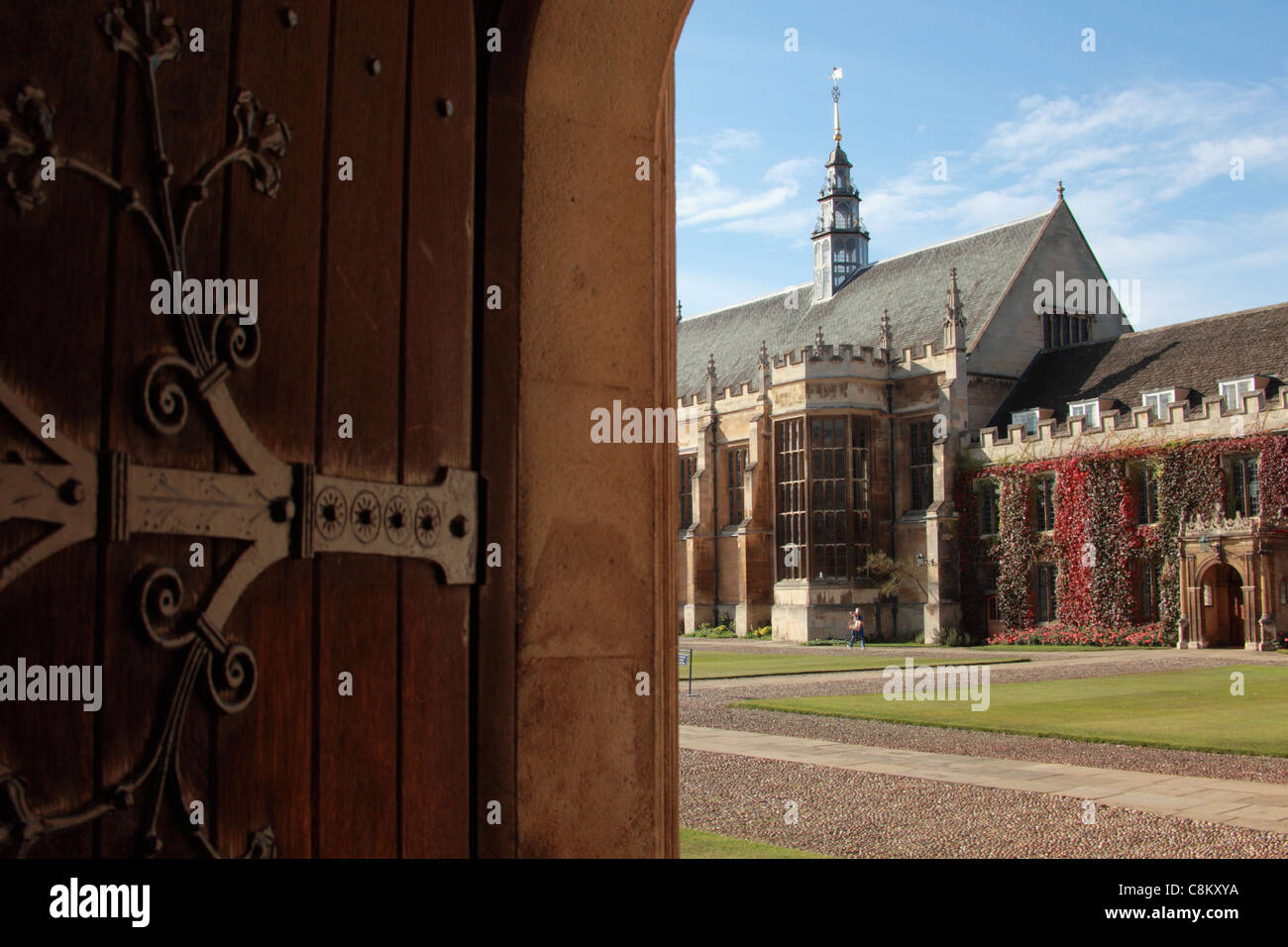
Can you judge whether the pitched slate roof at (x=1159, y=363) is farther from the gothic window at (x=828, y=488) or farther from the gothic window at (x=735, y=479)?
the gothic window at (x=735, y=479)

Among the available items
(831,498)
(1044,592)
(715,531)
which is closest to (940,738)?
(1044,592)

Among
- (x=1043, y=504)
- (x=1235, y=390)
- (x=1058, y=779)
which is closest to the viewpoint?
(x=1058, y=779)

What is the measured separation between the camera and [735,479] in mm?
45156

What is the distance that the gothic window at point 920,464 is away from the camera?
124 feet

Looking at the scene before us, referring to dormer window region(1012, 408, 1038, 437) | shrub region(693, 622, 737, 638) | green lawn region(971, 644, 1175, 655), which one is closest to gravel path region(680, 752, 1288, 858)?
green lawn region(971, 644, 1175, 655)

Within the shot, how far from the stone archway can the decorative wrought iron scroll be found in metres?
30.8

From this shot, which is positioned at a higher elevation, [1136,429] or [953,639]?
[1136,429]

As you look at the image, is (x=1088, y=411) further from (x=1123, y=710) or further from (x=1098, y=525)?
(x=1123, y=710)

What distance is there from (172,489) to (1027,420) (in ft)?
118

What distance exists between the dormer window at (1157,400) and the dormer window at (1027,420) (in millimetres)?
3173

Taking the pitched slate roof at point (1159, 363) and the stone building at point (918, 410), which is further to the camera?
the stone building at point (918, 410)

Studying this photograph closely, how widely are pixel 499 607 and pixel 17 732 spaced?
1.10m

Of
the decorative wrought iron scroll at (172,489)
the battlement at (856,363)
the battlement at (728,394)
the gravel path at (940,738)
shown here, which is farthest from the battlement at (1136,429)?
the decorative wrought iron scroll at (172,489)

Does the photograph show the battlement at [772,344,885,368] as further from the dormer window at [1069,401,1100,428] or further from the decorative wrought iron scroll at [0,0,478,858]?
the decorative wrought iron scroll at [0,0,478,858]
